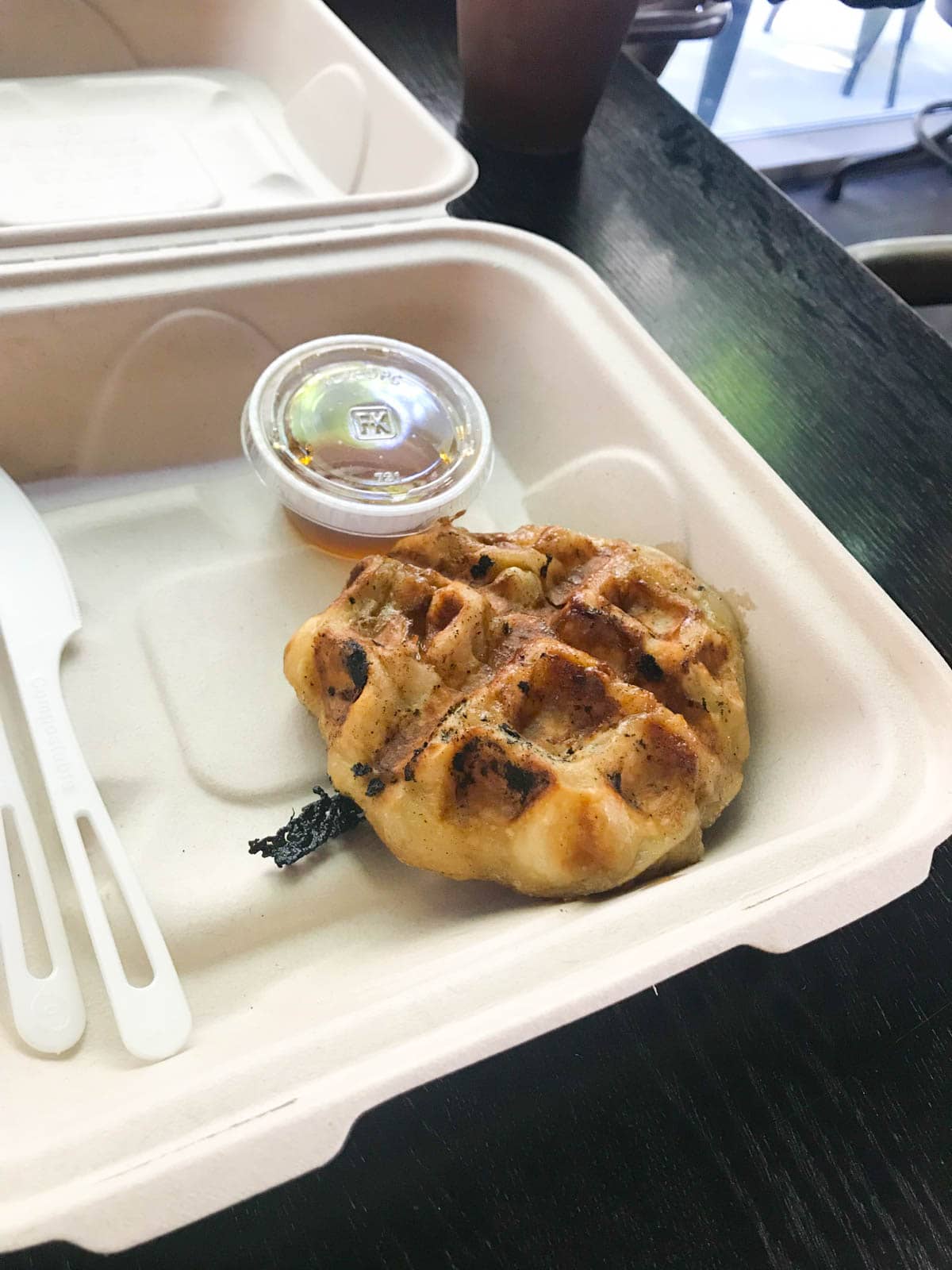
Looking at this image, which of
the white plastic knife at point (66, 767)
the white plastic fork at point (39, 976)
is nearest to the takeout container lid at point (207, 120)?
the white plastic knife at point (66, 767)

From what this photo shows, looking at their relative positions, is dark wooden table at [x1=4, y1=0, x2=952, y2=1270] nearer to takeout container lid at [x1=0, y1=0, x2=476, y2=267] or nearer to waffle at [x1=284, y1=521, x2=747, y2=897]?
waffle at [x1=284, y1=521, x2=747, y2=897]

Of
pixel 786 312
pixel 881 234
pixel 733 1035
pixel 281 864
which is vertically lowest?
pixel 881 234

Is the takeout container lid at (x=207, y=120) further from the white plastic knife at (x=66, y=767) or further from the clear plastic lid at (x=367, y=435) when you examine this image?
the white plastic knife at (x=66, y=767)

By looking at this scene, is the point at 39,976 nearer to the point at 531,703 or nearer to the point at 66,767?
the point at 66,767

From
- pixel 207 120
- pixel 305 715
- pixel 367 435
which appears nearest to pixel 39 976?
pixel 305 715

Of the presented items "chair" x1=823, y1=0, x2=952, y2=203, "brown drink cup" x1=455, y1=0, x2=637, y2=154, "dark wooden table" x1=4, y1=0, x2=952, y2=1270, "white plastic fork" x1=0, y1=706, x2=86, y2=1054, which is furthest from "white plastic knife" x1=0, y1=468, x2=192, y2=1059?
"chair" x1=823, y1=0, x2=952, y2=203

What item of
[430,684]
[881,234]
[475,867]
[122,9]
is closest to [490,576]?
[430,684]

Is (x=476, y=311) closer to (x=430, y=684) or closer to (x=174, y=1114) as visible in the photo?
(x=430, y=684)
